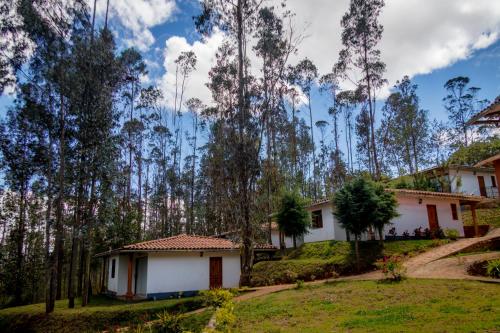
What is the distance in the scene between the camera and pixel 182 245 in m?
20.2

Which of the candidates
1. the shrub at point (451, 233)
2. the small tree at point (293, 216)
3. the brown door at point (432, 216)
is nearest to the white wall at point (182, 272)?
the small tree at point (293, 216)

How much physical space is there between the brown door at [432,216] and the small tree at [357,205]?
20.7 ft

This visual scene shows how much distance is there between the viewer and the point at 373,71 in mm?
25953

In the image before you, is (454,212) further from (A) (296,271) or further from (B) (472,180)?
(A) (296,271)

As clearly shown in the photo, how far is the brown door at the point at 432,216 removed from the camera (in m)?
21.7

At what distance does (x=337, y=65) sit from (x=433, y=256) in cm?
1612

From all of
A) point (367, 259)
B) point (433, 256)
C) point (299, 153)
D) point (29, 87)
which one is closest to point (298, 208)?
point (367, 259)

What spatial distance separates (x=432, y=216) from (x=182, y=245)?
48.2 feet

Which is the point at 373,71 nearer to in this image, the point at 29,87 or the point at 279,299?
the point at 279,299

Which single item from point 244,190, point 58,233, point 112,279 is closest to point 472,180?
point 244,190

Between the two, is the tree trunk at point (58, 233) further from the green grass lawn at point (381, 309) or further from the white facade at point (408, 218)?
the white facade at point (408, 218)

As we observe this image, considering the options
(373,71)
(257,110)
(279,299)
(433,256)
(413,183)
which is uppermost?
(373,71)

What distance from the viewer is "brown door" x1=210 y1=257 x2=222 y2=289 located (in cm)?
2122

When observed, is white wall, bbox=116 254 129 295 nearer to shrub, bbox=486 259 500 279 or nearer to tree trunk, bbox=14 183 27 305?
tree trunk, bbox=14 183 27 305
